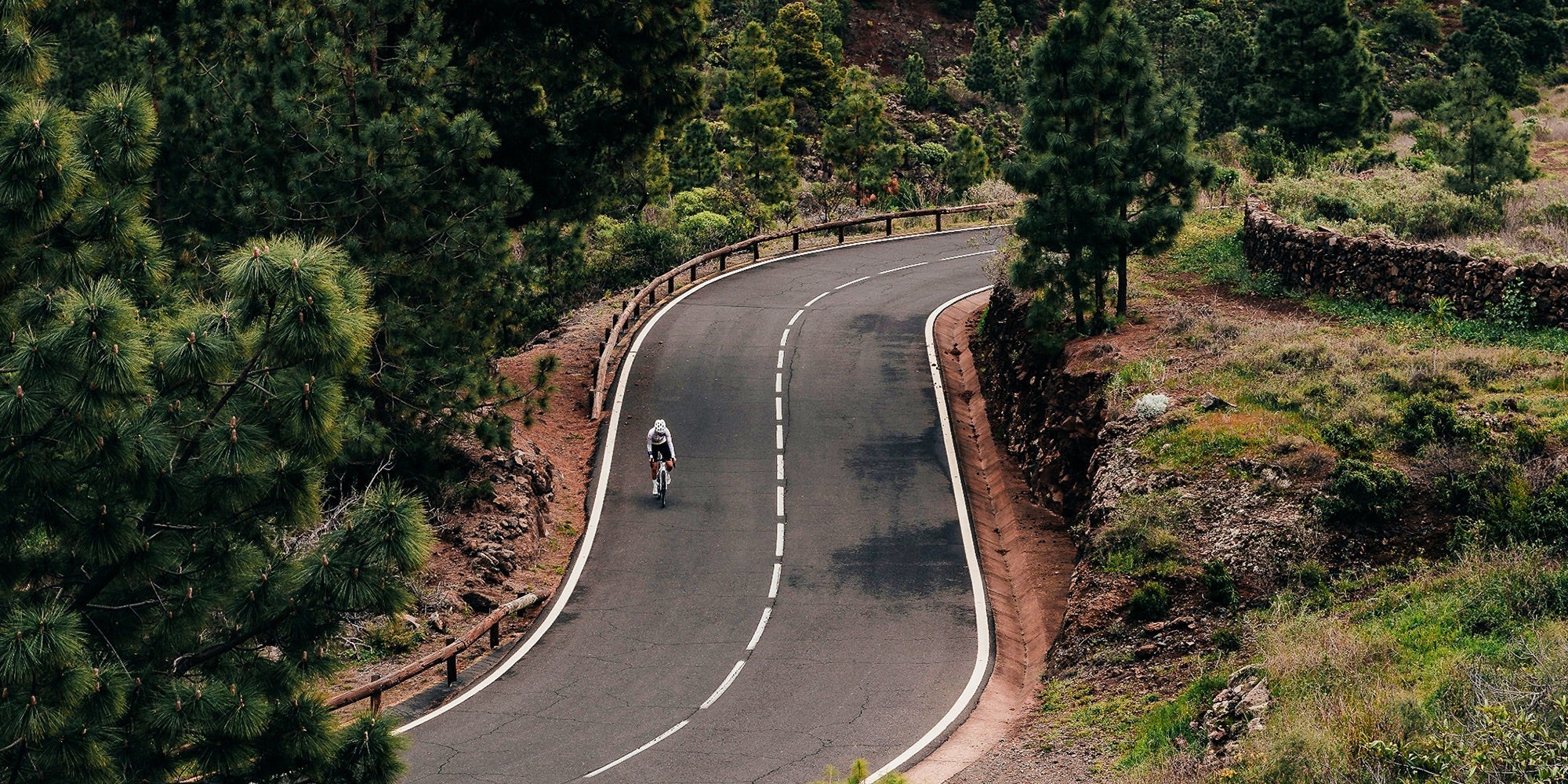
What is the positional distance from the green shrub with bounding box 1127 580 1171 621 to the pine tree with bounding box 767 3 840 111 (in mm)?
61473

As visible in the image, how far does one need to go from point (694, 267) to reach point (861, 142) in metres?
21.6

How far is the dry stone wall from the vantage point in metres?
20.7

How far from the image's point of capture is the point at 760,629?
727 inches

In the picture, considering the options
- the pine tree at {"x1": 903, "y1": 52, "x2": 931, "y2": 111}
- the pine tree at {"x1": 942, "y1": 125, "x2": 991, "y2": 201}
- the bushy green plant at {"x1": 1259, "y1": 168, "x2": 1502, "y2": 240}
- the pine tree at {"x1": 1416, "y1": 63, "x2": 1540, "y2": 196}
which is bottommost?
the bushy green plant at {"x1": 1259, "y1": 168, "x2": 1502, "y2": 240}

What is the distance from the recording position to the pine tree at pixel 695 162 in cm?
5681

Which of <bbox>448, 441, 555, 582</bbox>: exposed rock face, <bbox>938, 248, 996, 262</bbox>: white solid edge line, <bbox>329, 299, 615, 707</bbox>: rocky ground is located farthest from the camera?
<bbox>938, 248, 996, 262</bbox>: white solid edge line

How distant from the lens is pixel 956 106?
83.7 metres

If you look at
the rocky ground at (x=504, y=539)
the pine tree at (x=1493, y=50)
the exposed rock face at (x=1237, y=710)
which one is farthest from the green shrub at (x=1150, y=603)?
the pine tree at (x=1493, y=50)

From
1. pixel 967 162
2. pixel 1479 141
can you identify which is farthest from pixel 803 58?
pixel 1479 141

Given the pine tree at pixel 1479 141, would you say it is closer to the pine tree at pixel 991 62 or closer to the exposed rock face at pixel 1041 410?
the exposed rock face at pixel 1041 410

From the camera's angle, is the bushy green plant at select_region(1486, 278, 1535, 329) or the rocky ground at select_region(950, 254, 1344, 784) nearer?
the rocky ground at select_region(950, 254, 1344, 784)

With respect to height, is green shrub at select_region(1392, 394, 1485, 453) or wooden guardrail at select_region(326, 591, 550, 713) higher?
green shrub at select_region(1392, 394, 1485, 453)

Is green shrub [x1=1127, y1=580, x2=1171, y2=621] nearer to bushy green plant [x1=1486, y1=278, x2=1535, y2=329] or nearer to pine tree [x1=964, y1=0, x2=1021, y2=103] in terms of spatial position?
bushy green plant [x1=1486, y1=278, x2=1535, y2=329]

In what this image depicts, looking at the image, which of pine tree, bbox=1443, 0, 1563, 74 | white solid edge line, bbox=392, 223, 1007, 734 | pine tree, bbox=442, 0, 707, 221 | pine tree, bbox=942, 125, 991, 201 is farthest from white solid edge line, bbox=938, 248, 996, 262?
pine tree, bbox=1443, 0, 1563, 74
